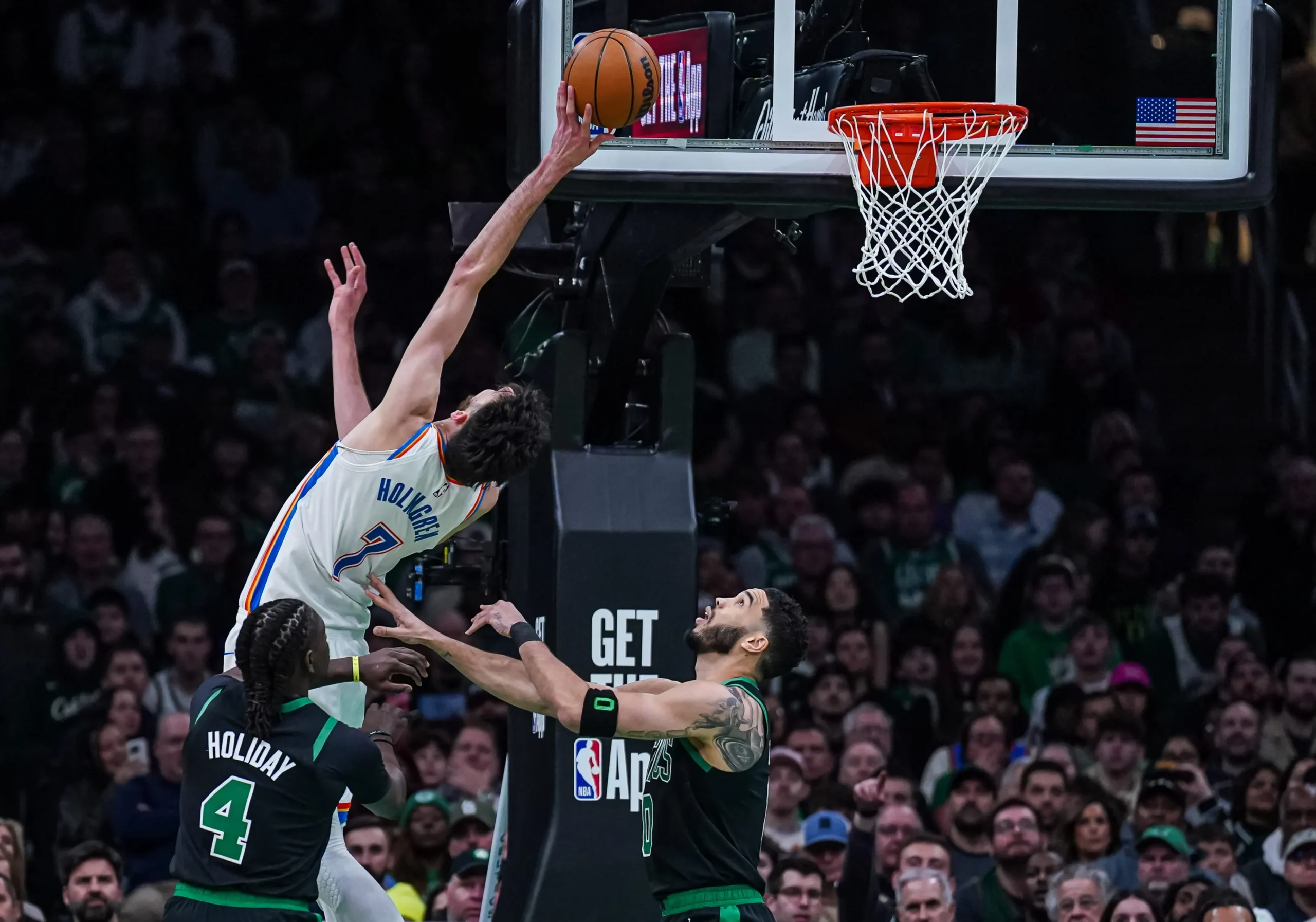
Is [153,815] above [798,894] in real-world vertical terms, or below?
below

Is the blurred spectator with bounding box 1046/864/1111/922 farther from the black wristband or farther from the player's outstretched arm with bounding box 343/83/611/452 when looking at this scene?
the player's outstretched arm with bounding box 343/83/611/452

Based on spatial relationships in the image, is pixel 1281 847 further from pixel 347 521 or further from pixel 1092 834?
pixel 347 521

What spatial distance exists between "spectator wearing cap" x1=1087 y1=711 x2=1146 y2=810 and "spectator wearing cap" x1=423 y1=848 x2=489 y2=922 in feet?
11.2

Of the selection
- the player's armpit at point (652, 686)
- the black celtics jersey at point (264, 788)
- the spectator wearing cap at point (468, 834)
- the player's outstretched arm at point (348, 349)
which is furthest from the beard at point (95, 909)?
the player's armpit at point (652, 686)

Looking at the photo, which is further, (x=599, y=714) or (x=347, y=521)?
(x=347, y=521)

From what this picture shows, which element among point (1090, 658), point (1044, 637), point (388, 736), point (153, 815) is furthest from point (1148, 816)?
point (388, 736)

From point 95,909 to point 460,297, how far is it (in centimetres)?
355

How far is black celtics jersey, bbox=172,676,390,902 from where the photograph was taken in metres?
6.29

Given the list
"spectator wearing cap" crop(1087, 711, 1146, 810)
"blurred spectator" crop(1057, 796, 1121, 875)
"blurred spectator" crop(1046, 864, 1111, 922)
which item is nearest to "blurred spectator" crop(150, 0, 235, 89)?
"spectator wearing cap" crop(1087, 711, 1146, 810)

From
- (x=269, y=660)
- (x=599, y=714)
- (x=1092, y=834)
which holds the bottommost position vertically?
(x=1092, y=834)

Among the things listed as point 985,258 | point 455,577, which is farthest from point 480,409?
point 985,258

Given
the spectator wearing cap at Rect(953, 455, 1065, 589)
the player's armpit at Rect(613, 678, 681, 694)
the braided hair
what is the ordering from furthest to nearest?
the spectator wearing cap at Rect(953, 455, 1065, 589) < the player's armpit at Rect(613, 678, 681, 694) < the braided hair

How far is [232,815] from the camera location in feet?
20.7

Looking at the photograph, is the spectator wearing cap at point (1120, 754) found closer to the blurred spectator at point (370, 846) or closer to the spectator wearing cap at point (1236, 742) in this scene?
the spectator wearing cap at point (1236, 742)
